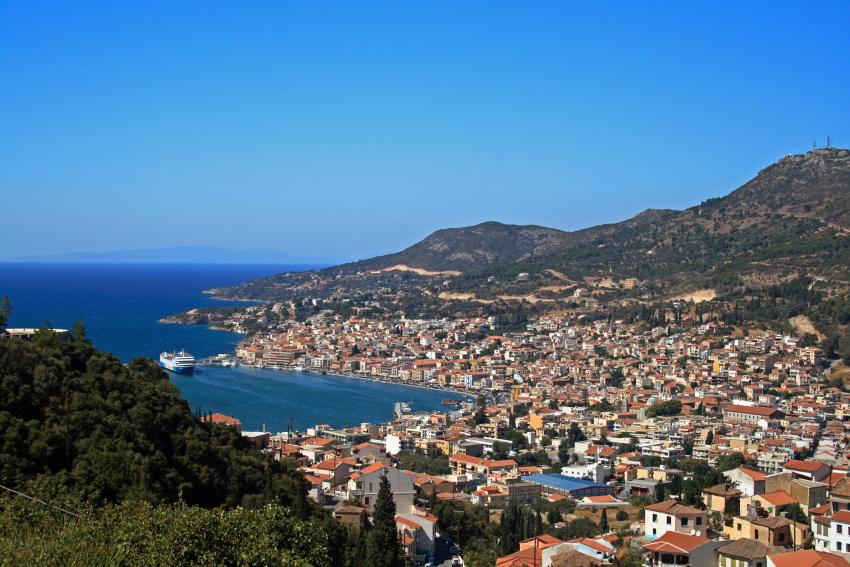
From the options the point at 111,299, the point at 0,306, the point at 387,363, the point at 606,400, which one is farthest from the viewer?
the point at 111,299

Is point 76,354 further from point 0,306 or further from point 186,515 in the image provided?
point 186,515

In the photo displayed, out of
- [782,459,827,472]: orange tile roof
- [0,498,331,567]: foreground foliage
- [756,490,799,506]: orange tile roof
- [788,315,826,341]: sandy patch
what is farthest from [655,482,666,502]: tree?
[788,315,826,341]: sandy patch

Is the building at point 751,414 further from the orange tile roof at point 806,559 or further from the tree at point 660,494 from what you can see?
the orange tile roof at point 806,559

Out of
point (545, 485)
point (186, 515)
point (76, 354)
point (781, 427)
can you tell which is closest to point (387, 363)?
point (781, 427)

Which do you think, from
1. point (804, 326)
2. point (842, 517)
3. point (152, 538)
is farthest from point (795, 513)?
point (804, 326)

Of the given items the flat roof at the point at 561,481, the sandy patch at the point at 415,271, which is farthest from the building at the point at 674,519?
the sandy patch at the point at 415,271

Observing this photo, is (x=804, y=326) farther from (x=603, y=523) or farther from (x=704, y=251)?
(x=603, y=523)

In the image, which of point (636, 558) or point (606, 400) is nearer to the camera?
point (636, 558)

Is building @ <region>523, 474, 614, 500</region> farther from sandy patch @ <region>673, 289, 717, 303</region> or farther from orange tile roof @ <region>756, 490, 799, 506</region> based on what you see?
sandy patch @ <region>673, 289, 717, 303</region>
